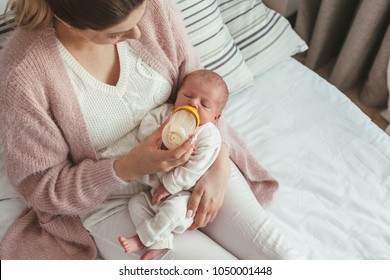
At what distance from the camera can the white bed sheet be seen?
4.20 feet

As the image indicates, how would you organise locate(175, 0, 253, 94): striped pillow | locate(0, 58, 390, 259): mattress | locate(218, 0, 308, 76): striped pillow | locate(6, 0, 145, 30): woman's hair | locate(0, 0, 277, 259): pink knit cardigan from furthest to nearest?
1. locate(218, 0, 308, 76): striped pillow
2. locate(175, 0, 253, 94): striped pillow
3. locate(0, 58, 390, 259): mattress
4. locate(0, 0, 277, 259): pink knit cardigan
5. locate(6, 0, 145, 30): woman's hair

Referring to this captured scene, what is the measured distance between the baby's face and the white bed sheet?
15.3 inches

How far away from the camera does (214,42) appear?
145 cm

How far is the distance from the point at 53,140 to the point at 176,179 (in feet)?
0.98

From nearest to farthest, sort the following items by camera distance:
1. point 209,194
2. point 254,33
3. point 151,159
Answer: point 151,159, point 209,194, point 254,33

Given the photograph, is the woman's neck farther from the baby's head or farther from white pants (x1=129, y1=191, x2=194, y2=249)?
white pants (x1=129, y1=191, x2=194, y2=249)

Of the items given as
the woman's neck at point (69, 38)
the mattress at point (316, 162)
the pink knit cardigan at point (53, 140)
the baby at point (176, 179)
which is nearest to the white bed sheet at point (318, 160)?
the mattress at point (316, 162)

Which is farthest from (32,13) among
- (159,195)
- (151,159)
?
(159,195)

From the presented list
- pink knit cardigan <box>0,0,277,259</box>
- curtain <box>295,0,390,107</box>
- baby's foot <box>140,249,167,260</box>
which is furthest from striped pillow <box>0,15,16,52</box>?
curtain <box>295,0,390,107</box>

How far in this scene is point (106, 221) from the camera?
1.11m

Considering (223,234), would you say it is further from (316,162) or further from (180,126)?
(316,162)

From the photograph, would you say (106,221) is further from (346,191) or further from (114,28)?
(346,191)

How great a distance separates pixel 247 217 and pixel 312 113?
0.61 m

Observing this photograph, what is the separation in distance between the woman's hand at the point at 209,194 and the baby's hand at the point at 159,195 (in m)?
0.07
